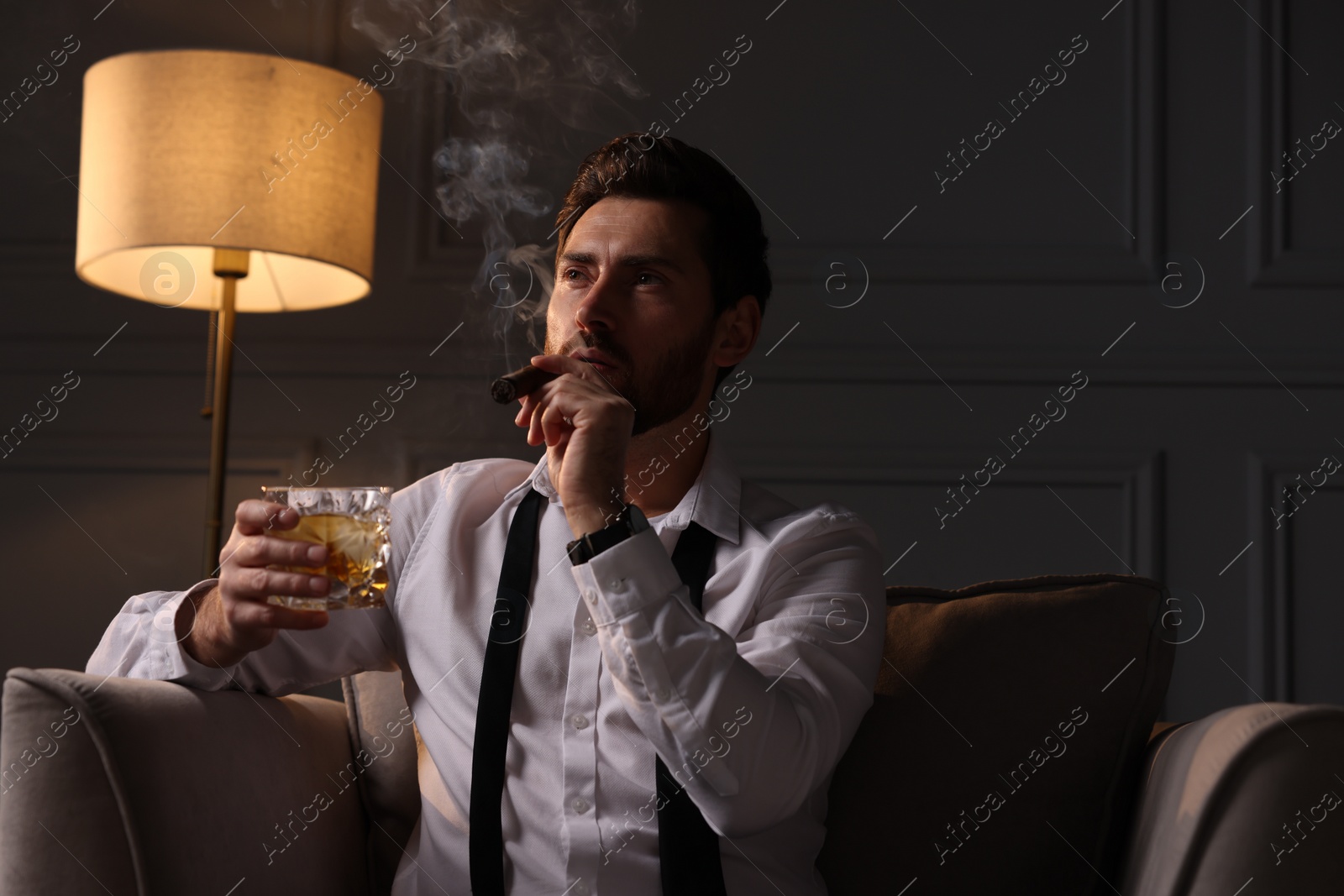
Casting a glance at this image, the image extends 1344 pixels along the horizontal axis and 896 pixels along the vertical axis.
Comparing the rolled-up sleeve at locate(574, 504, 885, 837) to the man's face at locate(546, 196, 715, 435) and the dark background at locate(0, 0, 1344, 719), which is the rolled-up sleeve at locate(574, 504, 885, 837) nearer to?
the man's face at locate(546, 196, 715, 435)

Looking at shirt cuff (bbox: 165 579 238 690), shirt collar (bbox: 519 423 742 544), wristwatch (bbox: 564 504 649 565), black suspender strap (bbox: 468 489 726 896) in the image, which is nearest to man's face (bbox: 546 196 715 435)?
shirt collar (bbox: 519 423 742 544)

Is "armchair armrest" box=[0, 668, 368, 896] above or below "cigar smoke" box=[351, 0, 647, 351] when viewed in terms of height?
below

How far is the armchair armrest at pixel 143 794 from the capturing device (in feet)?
3.62

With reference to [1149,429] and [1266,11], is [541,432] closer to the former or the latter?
[1149,429]

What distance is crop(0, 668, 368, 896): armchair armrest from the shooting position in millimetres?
1103

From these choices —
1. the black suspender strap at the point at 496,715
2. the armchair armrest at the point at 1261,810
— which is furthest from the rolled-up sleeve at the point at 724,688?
the armchair armrest at the point at 1261,810

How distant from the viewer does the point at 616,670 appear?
3.96ft

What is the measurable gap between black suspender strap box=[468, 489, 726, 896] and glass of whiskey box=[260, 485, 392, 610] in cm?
26

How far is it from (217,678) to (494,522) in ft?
1.42

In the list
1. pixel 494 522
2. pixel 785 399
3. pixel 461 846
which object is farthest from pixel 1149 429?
pixel 461 846

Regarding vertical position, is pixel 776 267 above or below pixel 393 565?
above

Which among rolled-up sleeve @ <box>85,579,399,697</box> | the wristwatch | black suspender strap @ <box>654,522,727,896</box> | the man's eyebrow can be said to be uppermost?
the man's eyebrow

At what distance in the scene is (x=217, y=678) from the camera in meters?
1.36

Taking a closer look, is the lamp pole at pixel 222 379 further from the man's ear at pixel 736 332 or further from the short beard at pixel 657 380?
the man's ear at pixel 736 332
